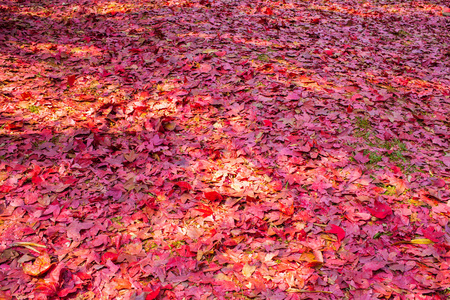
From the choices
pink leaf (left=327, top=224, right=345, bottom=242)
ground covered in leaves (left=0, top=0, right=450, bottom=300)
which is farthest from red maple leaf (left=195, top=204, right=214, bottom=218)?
pink leaf (left=327, top=224, right=345, bottom=242)

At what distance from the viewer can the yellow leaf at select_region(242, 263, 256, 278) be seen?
226 centimetres

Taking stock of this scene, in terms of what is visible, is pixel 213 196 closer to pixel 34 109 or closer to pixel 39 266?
pixel 39 266

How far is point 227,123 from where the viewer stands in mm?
3512

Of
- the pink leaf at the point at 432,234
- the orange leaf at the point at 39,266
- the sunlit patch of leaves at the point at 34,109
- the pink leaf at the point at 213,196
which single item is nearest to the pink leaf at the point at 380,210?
the pink leaf at the point at 432,234

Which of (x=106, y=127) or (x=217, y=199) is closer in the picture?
(x=217, y=199)

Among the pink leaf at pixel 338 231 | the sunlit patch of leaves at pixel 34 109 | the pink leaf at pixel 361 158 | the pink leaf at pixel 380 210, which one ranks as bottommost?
the pink leaf at pixel 338 231

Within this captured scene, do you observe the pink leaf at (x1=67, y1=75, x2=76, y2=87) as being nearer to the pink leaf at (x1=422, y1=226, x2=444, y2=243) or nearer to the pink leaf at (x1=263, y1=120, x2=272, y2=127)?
the pink leaf at (x1=263, y1=120, x2=272, y2=127)

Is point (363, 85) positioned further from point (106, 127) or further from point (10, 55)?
point (10, 55)

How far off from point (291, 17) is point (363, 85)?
8.77 feet

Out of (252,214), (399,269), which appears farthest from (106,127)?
(399,269)

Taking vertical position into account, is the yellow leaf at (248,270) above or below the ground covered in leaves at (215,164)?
below

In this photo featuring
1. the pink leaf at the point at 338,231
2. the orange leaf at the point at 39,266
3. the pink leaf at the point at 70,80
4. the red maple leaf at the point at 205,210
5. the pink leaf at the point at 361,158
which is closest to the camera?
the orange leaf at the point at 39,266

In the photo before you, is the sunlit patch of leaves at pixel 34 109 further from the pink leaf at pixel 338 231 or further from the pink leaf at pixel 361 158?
the pink leaf at pixel 361 158

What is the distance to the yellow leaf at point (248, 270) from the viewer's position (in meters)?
2.26
